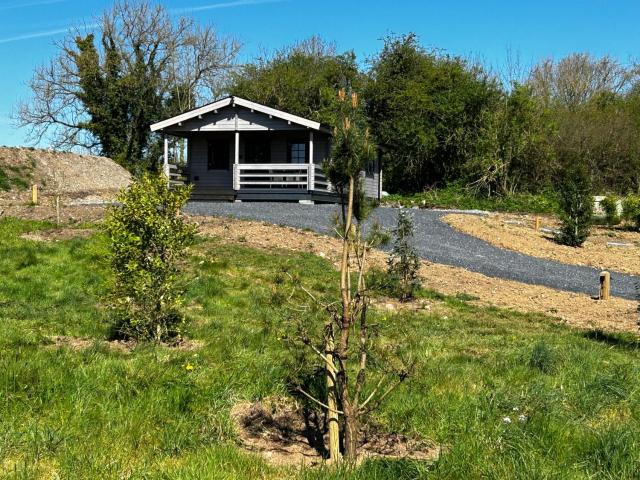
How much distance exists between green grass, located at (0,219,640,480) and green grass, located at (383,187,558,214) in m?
20.4

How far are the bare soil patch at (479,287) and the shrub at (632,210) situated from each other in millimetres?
13194

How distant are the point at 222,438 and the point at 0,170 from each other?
2774 cm

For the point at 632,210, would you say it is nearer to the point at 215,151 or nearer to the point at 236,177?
the point at 236,177

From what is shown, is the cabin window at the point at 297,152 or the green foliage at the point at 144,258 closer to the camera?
the green foliage at the point at 144,258

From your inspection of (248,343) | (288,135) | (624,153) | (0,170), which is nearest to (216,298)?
(248,343)

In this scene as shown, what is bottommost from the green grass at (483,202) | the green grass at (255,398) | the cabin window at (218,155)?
the green grass at (255,398)

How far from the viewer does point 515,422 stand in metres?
4.50

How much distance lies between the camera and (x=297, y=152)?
27812 millimetres

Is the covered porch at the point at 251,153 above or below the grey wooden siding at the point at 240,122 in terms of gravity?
below

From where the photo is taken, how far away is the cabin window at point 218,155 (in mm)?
28219

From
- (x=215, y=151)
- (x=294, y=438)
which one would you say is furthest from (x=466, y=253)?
(x=215, y=151)

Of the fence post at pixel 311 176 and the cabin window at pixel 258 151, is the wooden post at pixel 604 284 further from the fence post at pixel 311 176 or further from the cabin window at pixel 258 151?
the cabin window at pixel 258 151

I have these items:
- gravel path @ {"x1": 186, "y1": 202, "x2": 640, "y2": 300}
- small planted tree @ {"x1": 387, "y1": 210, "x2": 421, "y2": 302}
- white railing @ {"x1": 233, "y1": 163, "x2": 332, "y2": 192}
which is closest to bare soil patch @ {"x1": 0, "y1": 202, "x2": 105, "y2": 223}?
gravel path @ {"x1": 186, "y1": 202, "x2": 640, "y2": 300}

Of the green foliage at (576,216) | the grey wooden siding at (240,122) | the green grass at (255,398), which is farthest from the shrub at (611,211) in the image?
the green grass at (255,398)
